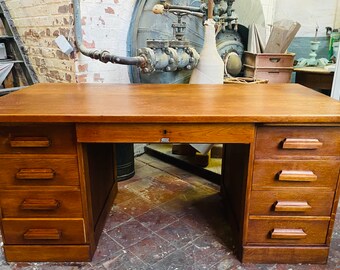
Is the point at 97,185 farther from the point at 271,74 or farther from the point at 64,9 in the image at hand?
the point at 271,74

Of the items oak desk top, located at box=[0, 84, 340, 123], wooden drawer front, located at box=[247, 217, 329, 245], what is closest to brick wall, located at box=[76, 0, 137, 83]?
oak desk top, located at box=[0, 84, 340, 123]

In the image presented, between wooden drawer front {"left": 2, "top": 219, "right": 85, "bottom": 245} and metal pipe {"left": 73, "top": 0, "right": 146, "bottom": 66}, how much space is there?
1.03 m

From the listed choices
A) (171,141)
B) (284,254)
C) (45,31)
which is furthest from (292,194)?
(45,31)

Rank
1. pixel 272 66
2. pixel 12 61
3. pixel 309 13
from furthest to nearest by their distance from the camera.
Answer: pixel 309 13, pixel 12 61, pixel 272 66

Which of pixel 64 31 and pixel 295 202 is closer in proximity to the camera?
pixel 295 202

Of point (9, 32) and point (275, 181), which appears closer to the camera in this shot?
point (275, 181)

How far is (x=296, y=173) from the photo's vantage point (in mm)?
1235

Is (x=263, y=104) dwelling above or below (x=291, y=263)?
above

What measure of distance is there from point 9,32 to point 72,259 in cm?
239

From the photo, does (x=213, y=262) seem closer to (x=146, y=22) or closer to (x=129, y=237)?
(x=129, y=237)

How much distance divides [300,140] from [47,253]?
1.23 meters

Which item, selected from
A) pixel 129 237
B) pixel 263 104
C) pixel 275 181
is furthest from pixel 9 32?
pixel 275 181

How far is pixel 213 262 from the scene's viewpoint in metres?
1.38

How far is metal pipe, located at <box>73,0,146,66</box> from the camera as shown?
6.13 feet
